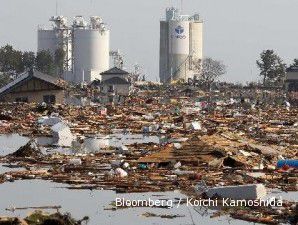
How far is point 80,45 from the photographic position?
109 metres

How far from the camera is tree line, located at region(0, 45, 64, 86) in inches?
3767

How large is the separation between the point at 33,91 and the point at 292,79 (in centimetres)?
3249

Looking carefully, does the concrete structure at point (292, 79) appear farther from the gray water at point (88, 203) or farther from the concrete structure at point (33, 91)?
the gray water at point (88, 203)

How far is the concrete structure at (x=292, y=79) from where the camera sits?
83.2m

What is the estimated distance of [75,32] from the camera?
110 meters

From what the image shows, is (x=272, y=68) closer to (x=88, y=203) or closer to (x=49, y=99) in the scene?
(x=49, y=99)

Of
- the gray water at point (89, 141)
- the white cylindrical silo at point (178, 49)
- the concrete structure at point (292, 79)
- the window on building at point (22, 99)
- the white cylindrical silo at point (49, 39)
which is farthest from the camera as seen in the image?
the white cylindrical silo at point (178, 49)

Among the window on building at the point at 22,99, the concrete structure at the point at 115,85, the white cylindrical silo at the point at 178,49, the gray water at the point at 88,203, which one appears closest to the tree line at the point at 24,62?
the concrete structure at the point at 115,85

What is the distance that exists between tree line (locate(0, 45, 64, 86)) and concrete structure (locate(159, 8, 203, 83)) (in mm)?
19465

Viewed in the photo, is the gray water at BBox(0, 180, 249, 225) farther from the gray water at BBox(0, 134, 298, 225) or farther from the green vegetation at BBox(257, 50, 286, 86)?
the green vegetation at BBox(257, 50, 286, 86)

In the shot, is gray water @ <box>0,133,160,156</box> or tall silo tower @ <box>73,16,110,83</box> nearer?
gray water @ <box>0,133,160,156</box>

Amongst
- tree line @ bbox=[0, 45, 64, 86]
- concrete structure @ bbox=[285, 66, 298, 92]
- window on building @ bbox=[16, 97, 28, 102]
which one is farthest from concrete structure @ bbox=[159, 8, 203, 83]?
window on building @ bbox=[16, 97, 28, 102]

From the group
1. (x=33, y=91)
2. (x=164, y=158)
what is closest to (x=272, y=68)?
(x=33, y=91)

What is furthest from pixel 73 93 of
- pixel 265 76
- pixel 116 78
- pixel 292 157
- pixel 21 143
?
pixel 292 157
